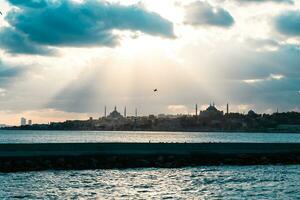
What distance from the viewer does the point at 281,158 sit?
5341 centimetres

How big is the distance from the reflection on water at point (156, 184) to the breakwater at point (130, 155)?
2.85 meters

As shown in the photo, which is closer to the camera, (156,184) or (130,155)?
(156,184)

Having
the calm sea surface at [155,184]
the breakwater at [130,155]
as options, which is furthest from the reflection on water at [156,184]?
the breakwater at [130,155]

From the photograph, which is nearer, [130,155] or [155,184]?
[155,184]

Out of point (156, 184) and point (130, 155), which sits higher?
point (130, 155)

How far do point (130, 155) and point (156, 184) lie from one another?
14126 millimetres

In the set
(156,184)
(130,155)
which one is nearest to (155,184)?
(156,184)

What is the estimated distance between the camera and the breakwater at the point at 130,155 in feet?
144

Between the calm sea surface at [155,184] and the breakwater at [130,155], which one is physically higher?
the breakwater at [130,155]

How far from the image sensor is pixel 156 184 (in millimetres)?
34219

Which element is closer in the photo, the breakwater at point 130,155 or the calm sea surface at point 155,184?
the calm sea surface at point 155,184

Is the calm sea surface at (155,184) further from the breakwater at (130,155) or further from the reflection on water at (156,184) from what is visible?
the breakwater at (130,155)

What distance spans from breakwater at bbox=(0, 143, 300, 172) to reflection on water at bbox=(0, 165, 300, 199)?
→ 9.35 feet

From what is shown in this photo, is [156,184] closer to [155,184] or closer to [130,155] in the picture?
[155,184]
